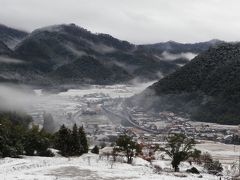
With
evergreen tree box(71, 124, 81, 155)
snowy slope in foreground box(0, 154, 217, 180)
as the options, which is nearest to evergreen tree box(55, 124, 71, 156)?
evergreen tree box(71, 124, 81, 155)

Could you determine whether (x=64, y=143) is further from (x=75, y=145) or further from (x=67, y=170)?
(x=67, y=170)

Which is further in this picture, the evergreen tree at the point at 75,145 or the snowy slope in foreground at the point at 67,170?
the evergreen tree at the point at 75,145

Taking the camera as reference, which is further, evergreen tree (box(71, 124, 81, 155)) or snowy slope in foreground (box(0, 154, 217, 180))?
evergreen tree (box(71, 124, 81, 155))

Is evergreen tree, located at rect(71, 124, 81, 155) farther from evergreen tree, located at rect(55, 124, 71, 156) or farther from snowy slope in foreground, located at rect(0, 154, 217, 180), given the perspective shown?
snowy slope in foreground, located at rect(0, 154, 217, 180)

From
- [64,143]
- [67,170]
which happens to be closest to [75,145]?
[64,143]

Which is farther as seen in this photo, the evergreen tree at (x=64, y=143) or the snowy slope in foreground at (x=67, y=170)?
the evergreen tree at (x=64, y=143)

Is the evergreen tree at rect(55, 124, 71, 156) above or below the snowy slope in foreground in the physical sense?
above

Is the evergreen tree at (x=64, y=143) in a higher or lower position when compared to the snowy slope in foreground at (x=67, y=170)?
higher

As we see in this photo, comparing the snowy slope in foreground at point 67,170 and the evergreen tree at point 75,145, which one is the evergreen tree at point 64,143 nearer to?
the evergreen tree at point 75,145

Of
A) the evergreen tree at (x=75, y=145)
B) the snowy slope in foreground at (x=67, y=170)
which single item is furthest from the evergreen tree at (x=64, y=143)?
the snowy slope in foreground at (x=67, y=170)
